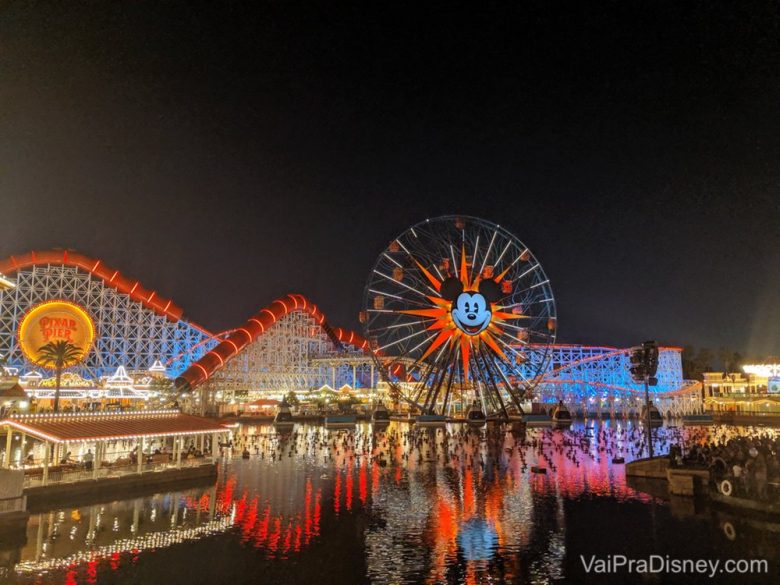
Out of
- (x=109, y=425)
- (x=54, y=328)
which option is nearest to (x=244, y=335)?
(x=54, y=328)

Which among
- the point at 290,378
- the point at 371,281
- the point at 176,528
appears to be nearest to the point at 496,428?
the point at 371,281

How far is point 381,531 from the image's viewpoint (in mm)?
19172

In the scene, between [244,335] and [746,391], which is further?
[746,391]

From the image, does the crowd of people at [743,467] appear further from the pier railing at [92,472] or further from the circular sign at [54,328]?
the circular sign at [54,328]

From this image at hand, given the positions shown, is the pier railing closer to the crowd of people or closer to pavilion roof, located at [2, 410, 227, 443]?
pavilion roof, located at [2, 410, 227, 443]

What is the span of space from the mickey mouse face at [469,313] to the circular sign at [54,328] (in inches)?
1385

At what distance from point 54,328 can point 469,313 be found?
3962cm

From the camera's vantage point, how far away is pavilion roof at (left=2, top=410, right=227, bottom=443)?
22797 millimetres

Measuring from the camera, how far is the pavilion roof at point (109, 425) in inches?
898

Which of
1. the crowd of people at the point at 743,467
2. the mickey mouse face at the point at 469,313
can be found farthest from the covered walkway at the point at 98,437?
the mickey mouse face at the point at 469,313

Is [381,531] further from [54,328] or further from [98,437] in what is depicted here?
[54,328]

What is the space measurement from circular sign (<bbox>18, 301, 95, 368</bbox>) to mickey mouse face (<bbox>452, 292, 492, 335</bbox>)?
115ft

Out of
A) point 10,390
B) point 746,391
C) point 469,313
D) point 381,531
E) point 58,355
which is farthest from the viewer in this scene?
point 746,391

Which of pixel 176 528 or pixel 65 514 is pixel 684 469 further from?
pixel 65 514
